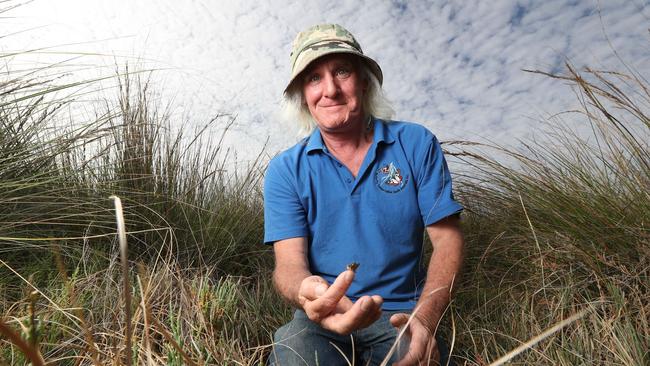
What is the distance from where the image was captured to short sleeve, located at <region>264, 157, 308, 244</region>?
1.95m

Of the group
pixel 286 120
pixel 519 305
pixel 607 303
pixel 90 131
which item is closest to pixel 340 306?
pixel 519 305

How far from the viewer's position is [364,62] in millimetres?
2221

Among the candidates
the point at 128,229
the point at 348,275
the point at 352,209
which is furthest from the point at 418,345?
the point at 128,229

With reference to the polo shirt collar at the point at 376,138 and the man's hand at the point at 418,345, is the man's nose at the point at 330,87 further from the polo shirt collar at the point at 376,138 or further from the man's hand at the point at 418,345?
the man's hand at the point at 418,345

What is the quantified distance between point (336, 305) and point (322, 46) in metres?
1.18

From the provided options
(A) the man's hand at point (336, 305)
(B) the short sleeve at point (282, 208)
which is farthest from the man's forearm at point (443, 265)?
(B) the short sleeve at point (282, 208)

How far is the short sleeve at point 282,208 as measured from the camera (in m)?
1.95

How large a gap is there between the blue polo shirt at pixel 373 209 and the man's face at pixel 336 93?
0.37ft

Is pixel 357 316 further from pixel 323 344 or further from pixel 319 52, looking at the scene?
pixel 319 52

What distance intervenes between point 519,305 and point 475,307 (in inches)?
15.7

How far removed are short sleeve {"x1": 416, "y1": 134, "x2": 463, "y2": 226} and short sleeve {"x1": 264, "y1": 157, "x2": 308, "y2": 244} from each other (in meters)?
0.48

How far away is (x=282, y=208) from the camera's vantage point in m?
1.99

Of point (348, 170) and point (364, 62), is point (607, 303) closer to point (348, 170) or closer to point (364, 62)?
point (348, 170)

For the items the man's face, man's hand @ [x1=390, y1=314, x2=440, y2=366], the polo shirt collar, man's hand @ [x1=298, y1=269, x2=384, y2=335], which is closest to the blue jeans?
man's hand @ [x1=390, y1=314, x2=440, y2=366]
